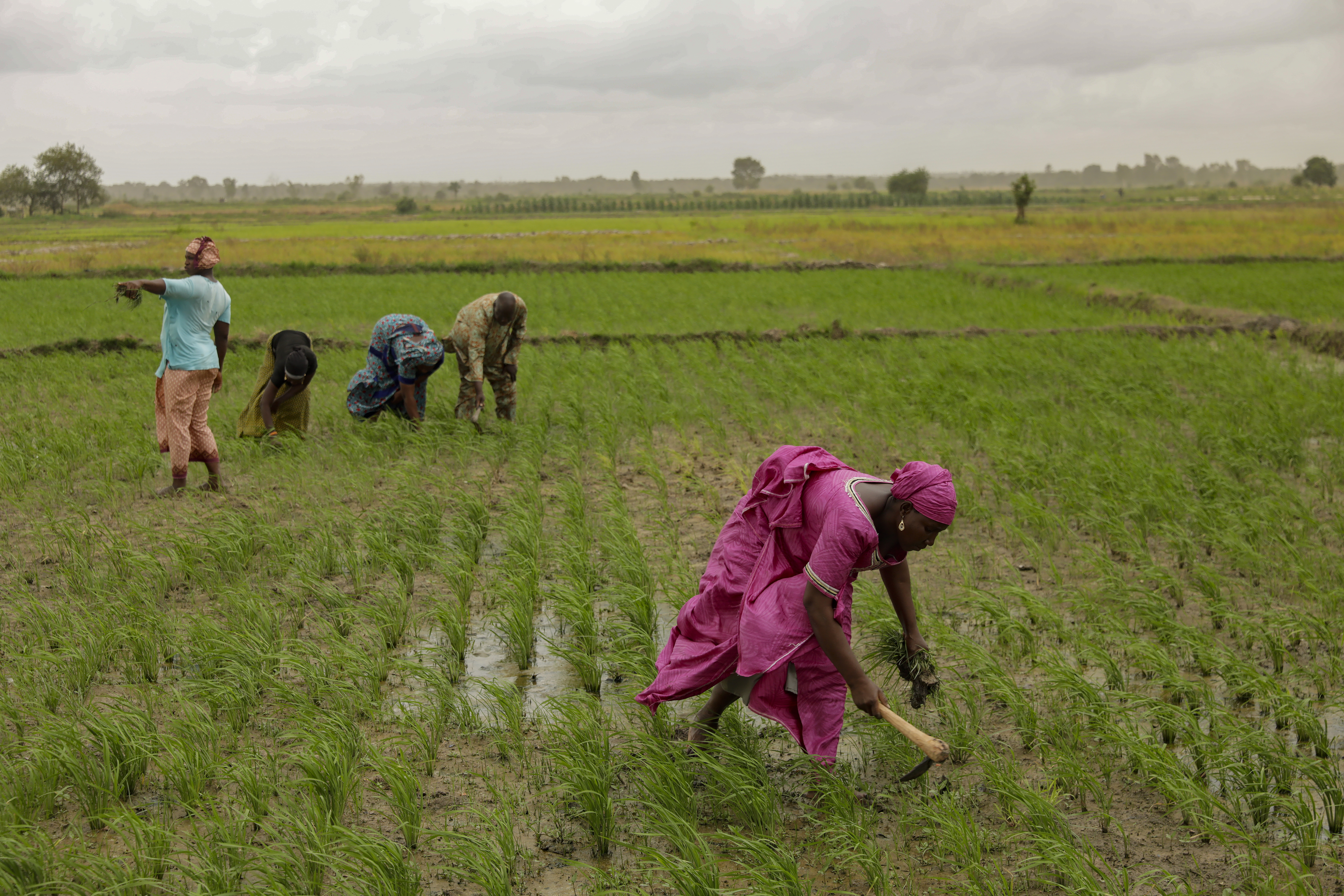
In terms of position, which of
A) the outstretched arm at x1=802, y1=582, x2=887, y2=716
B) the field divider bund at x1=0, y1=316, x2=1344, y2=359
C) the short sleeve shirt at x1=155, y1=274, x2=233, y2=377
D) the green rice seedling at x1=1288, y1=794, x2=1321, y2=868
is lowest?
the green rice seedling at x1=1288, y1=794, x2=1321, y2=868

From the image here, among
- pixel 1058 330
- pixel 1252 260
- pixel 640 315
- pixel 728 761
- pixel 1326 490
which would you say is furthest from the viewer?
pixel 1252 260

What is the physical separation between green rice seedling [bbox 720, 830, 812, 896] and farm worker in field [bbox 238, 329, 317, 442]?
4.96m

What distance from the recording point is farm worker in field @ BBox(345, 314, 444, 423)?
6539mm

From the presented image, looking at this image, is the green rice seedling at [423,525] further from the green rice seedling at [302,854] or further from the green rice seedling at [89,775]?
the green rice seedling at [302,854]

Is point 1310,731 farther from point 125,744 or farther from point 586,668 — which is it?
point 125,744

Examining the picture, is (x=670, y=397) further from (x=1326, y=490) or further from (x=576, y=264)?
(x=576, y=264)

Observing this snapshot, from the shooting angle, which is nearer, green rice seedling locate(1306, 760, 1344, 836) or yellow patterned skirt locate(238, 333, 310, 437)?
green rice seedling locate(1306, 760, 1344, 836)

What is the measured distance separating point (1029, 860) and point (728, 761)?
0.87m

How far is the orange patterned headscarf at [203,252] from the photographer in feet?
17.3

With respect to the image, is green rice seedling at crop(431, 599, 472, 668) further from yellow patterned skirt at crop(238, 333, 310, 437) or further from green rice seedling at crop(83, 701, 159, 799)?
yellow patterned skirt at crop(238, 333, 310, 437)

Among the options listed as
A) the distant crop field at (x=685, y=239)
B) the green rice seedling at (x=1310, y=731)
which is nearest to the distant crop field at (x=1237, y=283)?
the distant crop field at (x=685, y=239)

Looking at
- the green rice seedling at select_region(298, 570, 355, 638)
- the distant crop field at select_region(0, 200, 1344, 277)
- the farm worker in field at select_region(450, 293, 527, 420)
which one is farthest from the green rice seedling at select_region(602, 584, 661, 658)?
the distant crop field at select_region(0, 200, 1344, 277)

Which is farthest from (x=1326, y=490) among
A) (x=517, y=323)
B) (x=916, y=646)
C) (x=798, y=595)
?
(x=517, y=323)

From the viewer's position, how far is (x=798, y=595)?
2.55 meters
